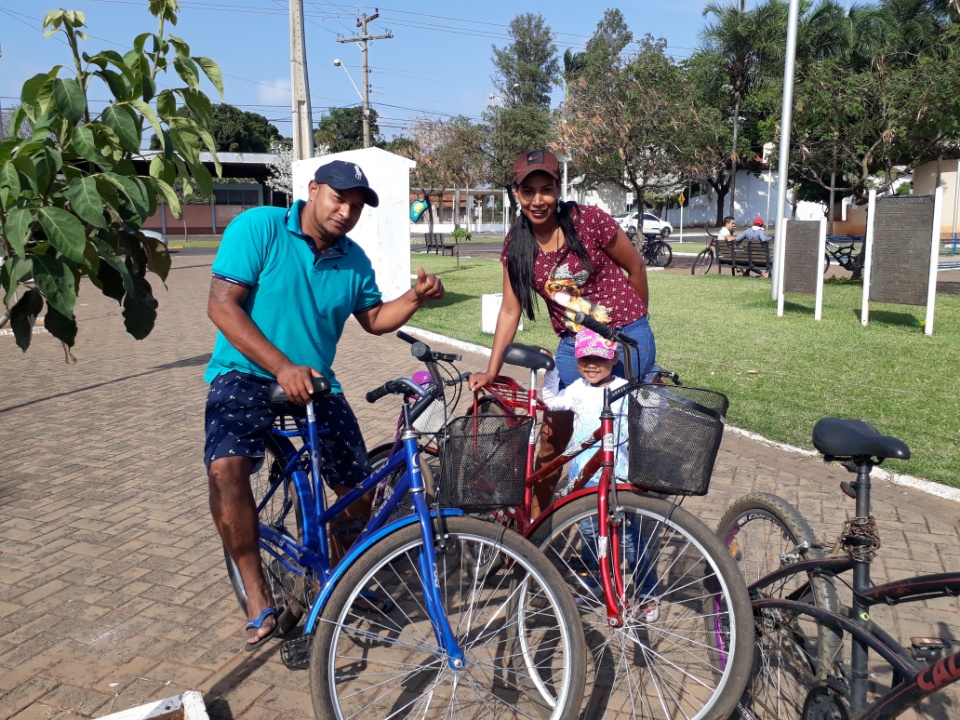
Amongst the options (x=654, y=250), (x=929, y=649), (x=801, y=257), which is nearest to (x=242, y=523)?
(x=929, y=649)

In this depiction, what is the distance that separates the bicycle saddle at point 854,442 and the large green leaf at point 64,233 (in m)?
2.15

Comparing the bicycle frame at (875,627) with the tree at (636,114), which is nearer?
the bicycle frame at (875,627)

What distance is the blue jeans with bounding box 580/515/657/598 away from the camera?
123 inches

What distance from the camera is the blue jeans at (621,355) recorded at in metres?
3.80

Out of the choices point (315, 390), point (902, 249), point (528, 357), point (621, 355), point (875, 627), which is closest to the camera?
Answer: point (875, 627)

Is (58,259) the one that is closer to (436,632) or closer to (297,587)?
(436,632)

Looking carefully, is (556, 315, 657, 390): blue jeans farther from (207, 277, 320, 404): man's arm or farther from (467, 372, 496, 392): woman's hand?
(207, 277, 320, 404): man's arm

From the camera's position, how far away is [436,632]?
9.33ft

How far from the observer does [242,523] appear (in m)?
3.27

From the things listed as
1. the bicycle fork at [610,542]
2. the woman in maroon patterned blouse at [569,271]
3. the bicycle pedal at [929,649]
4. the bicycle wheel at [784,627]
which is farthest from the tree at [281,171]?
the bicycle pedal at [929,649]

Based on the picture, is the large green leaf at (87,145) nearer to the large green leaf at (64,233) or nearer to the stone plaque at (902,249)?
the large green leaf at (64,233)

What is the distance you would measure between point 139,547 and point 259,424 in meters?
1.95

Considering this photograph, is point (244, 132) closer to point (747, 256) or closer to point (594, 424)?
point (747, 256)

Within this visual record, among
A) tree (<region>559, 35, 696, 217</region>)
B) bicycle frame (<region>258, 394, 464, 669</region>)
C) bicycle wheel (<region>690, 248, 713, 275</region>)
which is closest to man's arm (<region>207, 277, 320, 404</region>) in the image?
bicycle frame (<region>258, 394, 464, 669</region>)
